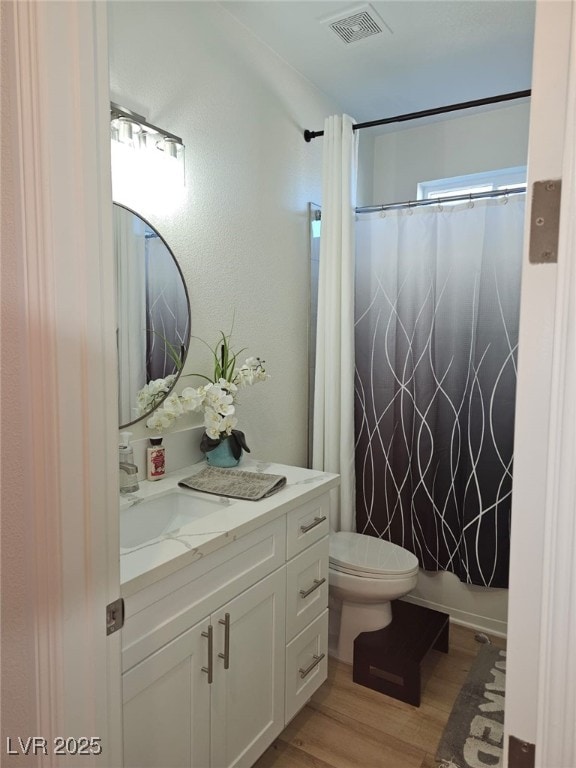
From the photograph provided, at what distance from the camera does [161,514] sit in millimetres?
1609

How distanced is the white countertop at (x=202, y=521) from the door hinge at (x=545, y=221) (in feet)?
3.13

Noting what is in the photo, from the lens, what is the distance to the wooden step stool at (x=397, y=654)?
1955 mm

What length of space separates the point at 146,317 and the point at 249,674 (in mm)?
1158

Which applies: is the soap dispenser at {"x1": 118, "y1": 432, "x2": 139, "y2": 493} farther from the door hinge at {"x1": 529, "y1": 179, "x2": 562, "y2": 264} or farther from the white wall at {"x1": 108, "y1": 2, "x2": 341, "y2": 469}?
the door hinge at {"x1": 529, "y1": 179, "x2": 562, "y2": 264}

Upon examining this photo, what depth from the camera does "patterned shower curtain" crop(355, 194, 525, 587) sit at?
2305mm

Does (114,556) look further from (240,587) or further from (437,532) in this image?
(437,532)

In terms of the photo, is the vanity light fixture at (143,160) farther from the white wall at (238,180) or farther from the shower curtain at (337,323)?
the shower curtain at (337,323)

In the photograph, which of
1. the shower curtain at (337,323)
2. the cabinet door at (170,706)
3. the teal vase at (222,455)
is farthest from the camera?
the shower curtain at (337,323)

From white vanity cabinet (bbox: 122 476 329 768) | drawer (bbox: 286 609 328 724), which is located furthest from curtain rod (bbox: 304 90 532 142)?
drawer (bbox: 286 609 328 724)

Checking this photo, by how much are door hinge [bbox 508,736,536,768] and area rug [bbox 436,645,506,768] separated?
4.48ft

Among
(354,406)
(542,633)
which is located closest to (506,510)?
(354,406)

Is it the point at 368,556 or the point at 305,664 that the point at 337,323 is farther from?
the point at 305,664

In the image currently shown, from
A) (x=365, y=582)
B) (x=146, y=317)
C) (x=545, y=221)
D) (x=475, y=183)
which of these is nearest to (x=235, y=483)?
(x=146, y=317)

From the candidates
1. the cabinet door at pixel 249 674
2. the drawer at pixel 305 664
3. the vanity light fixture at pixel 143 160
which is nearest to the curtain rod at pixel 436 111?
the vanity light fixture at pixel 143 160
